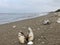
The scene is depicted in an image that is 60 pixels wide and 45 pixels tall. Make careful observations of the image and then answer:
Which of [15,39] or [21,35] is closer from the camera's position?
[21,35]

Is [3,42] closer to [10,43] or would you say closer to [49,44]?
[10,43]

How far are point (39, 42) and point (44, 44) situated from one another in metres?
0.38

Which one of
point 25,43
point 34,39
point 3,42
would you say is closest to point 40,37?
point 34,39

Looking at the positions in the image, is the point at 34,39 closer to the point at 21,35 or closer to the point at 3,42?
the point at 21,35

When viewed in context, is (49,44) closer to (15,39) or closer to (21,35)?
(21,35)

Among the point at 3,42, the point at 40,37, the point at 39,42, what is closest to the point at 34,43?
the point at 39,42

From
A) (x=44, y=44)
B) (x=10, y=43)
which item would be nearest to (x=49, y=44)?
(x=44, y=44)

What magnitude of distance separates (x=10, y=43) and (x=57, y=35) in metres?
2.15

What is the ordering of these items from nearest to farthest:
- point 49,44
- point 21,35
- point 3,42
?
point 49,44 → point 21,35 → point 3,42

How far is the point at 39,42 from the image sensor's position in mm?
8789

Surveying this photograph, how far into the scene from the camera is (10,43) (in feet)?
30.2

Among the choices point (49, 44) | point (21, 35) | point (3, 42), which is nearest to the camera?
point (49, 44)

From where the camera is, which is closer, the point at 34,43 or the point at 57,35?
the point at 34,43

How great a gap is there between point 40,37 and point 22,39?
1.06m
